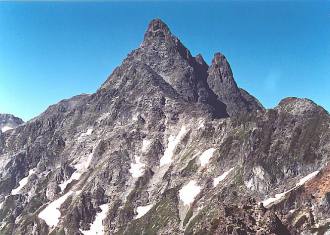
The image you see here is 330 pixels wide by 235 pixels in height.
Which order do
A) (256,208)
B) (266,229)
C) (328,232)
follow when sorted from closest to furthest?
(266,229) < (256,208) < (328,232)

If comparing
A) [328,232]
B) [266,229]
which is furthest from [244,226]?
[328,232]

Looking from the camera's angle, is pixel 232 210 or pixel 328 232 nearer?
pixel 232 210

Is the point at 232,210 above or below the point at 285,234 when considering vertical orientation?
above

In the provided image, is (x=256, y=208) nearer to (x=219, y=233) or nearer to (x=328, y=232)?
(x=219, y=233)

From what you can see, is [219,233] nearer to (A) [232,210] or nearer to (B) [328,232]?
(A) [232,210]

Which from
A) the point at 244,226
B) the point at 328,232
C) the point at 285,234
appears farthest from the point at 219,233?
the point at 328,232

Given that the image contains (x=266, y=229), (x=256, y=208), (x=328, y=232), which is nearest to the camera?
(x=266, y=229)

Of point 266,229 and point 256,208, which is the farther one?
point 256,208

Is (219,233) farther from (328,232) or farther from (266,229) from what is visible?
(328,232)
